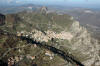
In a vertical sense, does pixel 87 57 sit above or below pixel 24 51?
below

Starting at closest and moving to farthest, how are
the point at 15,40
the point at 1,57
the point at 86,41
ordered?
1. the point at 1,57
2. the point at 15,40
3. the point at 86,41

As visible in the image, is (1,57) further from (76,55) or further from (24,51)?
(76,55)

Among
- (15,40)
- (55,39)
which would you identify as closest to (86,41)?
(55,39)

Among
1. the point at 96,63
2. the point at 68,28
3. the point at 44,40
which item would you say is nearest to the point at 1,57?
the point at 44,40

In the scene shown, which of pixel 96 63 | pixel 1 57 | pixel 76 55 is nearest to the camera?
pixel 1 57

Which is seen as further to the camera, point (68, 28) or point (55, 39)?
point (68, 28)

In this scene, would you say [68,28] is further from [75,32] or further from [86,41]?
[86,41]
